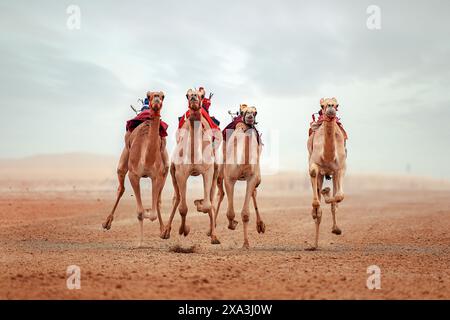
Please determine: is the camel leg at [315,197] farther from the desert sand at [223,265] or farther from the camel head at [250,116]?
the camel head at [250,116]

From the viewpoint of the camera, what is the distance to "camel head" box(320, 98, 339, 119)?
14.6 m

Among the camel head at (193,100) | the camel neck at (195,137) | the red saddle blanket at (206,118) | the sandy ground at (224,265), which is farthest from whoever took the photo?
the red saddle blanket at (206,118)

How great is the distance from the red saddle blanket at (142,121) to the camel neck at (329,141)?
419cm

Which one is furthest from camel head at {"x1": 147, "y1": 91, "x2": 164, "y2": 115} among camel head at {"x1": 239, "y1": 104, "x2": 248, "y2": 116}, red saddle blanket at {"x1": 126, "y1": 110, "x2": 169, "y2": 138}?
camel head at {"x1": 239, "y1": 104, "x2": 248, "y2": 116}

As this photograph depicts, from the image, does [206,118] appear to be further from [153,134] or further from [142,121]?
[142,121]

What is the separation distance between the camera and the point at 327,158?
1510 centimetres

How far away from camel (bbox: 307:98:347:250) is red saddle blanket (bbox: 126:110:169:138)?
3976 millimetres

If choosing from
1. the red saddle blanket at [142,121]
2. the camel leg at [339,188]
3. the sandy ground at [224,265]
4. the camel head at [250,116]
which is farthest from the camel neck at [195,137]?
the camel leg at [339,188]

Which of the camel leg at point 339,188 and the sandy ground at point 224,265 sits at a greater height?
the camel leg at point 339,188

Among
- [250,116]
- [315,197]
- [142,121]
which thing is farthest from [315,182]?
[142,121]

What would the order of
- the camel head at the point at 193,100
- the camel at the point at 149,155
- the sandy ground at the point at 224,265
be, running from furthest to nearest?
the camel at the point at 149,155, the camel head at the point at 193,100, the sandy ground at the point at 224,265

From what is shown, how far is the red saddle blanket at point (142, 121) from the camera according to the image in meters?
15.5

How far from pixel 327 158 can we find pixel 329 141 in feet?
1.48

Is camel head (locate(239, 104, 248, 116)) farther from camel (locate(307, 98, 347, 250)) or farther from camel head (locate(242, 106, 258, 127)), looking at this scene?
camel (locate(307, 98, 347, 250))
